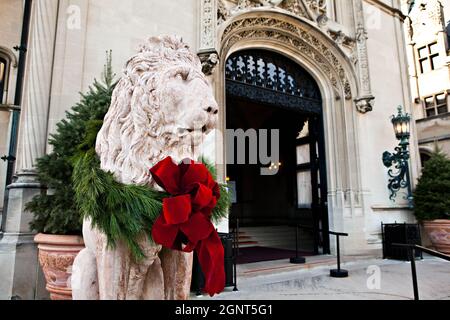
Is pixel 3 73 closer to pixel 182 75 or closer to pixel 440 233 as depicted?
pixel 182 75

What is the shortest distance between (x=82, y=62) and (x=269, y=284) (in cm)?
443

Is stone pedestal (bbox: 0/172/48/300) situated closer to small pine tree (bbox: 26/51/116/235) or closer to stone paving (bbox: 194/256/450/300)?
small pine tree (bbox: 26/51/116/235)

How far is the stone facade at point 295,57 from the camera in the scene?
165 inches

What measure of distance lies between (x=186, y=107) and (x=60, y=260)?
8.25 feet

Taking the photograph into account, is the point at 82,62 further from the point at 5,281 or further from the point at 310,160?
the point at 310,160

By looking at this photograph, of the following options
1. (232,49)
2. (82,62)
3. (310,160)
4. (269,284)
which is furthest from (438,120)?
(82,62)

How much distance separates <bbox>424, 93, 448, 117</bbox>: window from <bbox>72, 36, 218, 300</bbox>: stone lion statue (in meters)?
25.5

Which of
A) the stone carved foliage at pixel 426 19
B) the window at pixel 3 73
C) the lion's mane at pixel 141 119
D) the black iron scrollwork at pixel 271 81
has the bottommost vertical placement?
the lion's mane at pixel 141 119

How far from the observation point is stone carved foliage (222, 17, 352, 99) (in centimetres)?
625

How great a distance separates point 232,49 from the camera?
248 inches

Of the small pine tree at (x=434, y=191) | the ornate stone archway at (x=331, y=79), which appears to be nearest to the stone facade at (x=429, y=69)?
the small pine tree at (x=434, y=191)

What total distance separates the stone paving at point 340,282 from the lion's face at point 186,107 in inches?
129

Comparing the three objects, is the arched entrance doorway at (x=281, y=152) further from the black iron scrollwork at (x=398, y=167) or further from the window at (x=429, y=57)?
the window at (x=429, y=57)

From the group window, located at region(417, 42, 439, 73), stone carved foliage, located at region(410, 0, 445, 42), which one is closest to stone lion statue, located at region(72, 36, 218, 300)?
window, located at region(417, 42, 439, 73)
